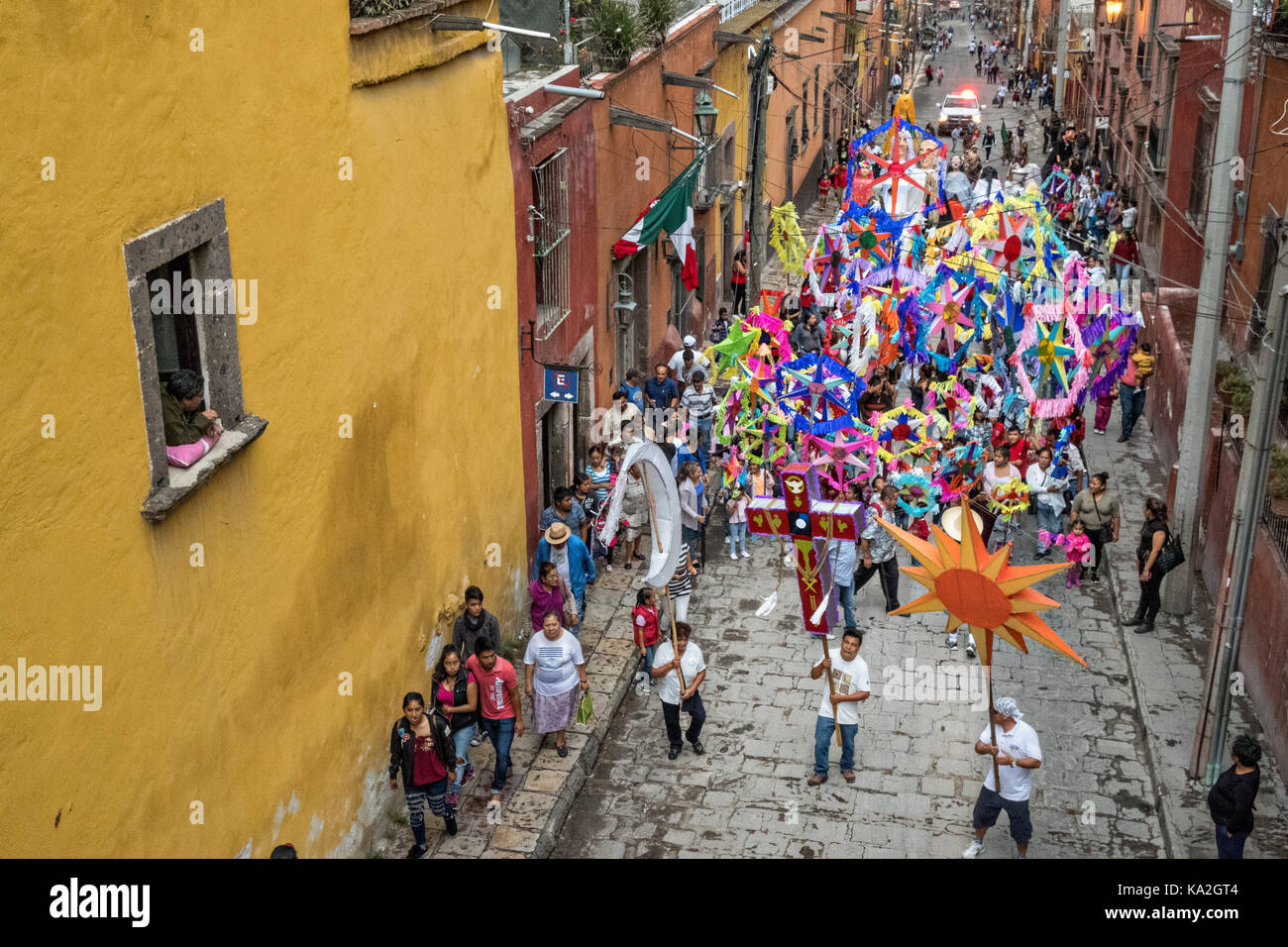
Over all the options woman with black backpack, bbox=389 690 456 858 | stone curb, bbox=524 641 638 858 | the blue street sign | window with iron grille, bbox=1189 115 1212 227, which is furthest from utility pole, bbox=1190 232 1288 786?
window with iron grille, bbox=1189 115 1212 227

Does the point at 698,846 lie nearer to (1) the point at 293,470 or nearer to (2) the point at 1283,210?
(1) the point at 293,470

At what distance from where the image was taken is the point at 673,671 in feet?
36.0

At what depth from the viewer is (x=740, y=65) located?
2528cm

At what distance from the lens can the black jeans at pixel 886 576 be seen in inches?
528

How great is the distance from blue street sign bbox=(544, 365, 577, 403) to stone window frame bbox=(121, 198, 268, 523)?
5.89 m

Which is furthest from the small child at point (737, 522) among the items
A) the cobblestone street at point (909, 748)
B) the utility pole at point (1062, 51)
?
the utility pole at point (1062, 51)

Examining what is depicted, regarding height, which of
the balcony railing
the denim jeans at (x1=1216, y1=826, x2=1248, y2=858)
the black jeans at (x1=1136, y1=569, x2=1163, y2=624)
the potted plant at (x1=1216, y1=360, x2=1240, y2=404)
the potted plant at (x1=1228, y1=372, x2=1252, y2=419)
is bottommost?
the black jeans at (x1=1136, y1=569, x2=1163, y2=624)

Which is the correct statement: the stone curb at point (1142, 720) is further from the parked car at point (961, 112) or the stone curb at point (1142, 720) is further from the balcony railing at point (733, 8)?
the parked car at point (961, 112)

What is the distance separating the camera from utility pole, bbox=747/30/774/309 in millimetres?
21000

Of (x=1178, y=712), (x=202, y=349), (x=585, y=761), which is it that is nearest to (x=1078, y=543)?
(x=1178, y=712)

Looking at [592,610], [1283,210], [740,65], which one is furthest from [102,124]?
[740,65]

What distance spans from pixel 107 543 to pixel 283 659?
2142mm

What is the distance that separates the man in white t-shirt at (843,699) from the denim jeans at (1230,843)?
263 centimetres

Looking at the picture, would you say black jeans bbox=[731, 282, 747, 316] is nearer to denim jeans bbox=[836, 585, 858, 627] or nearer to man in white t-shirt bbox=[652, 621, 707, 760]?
denim jeans bbox=[836, 585, 858, 627]
